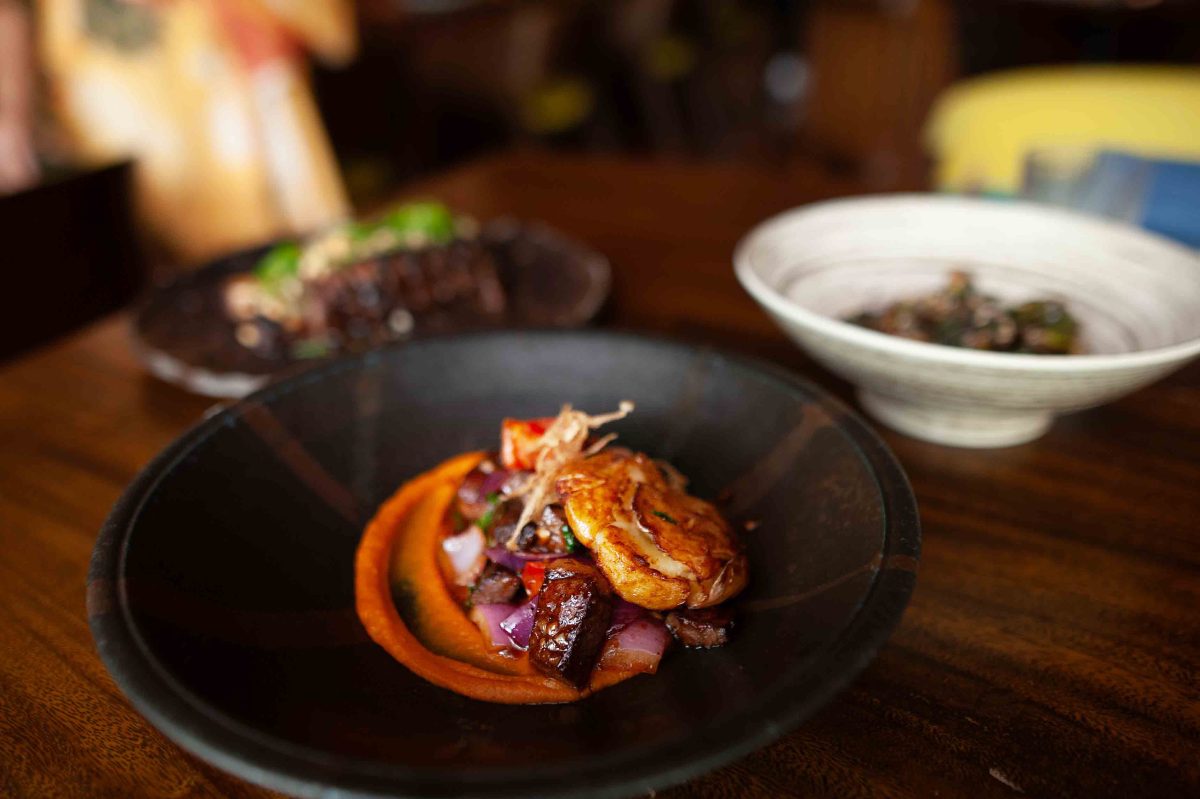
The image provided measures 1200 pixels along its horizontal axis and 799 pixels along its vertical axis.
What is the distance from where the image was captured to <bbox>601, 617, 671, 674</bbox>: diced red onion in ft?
3.02

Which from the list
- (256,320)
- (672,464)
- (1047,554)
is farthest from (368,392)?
(1047,554)

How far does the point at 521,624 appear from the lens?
977 mm

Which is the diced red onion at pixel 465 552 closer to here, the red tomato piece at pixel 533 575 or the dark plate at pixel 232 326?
the red tomato piece at pixel 533 575

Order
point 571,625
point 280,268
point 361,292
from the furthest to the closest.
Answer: point 280,268 < point 361,292 < point 571,625

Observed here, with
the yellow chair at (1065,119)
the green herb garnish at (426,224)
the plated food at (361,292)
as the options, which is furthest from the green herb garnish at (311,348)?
the yellow chair at (1065,119)

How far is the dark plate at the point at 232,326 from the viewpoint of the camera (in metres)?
1.74

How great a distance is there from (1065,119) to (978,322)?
117 inches

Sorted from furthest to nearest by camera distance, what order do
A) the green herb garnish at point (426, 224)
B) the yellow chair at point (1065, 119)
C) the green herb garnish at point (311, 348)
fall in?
the yellow chair at point (1065, 119) < the green herb garnish at point (426, 224) < the green herb garnish at point (311, 348)

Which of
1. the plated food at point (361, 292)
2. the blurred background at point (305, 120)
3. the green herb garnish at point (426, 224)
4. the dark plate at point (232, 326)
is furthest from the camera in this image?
the blurred background at point (305, 120)

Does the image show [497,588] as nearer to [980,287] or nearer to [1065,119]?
[980,287]

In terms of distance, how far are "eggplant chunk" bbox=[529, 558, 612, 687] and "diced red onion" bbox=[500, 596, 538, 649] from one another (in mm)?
28

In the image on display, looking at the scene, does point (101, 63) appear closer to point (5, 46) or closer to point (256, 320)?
point (5, 46)

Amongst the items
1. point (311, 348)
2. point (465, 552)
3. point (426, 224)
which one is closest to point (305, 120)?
point (426, 224)

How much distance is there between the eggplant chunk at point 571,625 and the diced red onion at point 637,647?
0.02m
